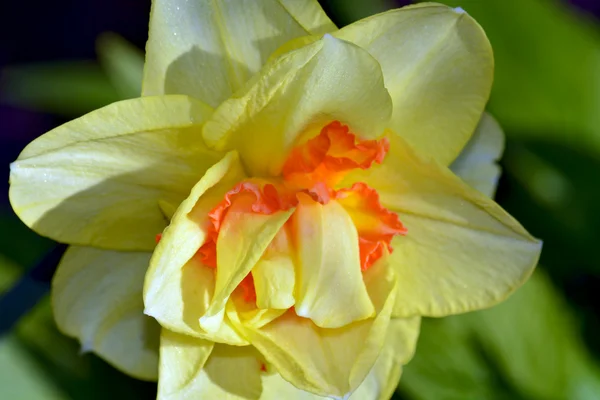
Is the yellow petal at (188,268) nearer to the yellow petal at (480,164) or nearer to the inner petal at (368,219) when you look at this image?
the inner petal at (368,219)

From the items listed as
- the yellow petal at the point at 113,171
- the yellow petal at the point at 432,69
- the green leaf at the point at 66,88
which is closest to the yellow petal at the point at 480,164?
the yellow petal at the point at 432,69

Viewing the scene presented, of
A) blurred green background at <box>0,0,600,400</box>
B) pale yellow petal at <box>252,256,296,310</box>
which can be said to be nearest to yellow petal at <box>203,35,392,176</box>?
pale yellow petal at <box>252,256,296,310</box>

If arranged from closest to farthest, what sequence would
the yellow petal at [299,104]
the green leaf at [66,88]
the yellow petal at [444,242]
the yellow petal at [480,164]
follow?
the yellow petal at [299,104]
the yellow petal at [444,242]
the yellow petal at [480,164]
the green leaf at [66,88]

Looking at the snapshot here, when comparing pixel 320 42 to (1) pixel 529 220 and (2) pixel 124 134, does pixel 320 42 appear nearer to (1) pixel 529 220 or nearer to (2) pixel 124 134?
(2) pixel 124 134

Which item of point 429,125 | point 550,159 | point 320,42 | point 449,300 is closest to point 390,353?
point 449,300

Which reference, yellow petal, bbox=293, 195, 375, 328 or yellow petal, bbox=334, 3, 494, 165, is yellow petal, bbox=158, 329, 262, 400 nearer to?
yellow petal, bbox=293, 195, 375, 328

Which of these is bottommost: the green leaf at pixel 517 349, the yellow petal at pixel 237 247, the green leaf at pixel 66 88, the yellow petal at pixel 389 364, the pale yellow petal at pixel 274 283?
the green leaf at pixel 517 349
